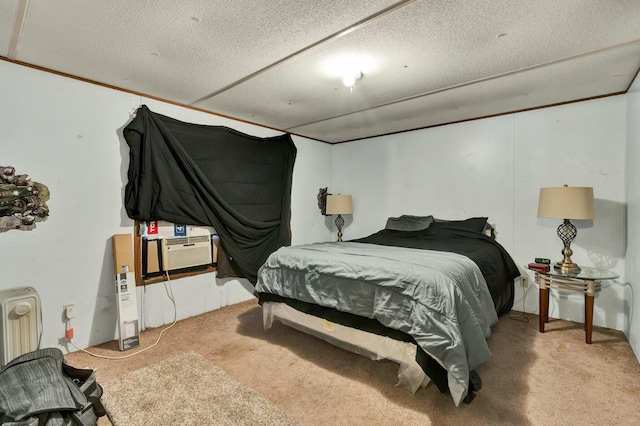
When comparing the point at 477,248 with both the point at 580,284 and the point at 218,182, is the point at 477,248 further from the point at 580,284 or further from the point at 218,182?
the point at 218,182

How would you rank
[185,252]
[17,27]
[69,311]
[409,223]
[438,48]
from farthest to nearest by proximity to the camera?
[409,223] → [185,252] → [69,311] → [438,48] → [17,27]

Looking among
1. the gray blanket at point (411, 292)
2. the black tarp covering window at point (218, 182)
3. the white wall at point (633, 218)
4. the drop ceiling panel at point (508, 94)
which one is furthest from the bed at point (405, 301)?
the drop ceiling panel at point (508, 94)

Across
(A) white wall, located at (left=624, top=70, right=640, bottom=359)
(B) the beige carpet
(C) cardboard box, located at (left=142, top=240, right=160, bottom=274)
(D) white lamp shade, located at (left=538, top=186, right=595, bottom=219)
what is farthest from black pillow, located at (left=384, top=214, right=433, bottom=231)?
(C) cardboard box, located at (left=142, top=240, right=160, bottom=274)

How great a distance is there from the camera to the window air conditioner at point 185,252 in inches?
120

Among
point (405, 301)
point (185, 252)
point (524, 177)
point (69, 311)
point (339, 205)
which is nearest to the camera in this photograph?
point (405, 301)

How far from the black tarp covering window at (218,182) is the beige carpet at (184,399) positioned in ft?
4.60

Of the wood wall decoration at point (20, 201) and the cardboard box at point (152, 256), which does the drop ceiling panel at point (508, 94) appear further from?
the wood wall decoration at point (20, 201)

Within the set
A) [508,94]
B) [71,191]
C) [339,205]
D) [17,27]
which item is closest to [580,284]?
[508,94]

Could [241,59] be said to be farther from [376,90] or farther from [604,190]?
[604,190]

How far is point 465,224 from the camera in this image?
11.5 feet

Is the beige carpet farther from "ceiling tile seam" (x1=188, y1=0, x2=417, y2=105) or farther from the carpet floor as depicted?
"ceiling tile seam" (x1=188, y1=0, x2=417, y2=105)

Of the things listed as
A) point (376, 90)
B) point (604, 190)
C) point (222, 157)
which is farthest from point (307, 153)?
point (604, 190)

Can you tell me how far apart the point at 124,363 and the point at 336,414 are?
1.66 meters

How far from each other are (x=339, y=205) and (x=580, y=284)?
2.78 meters
